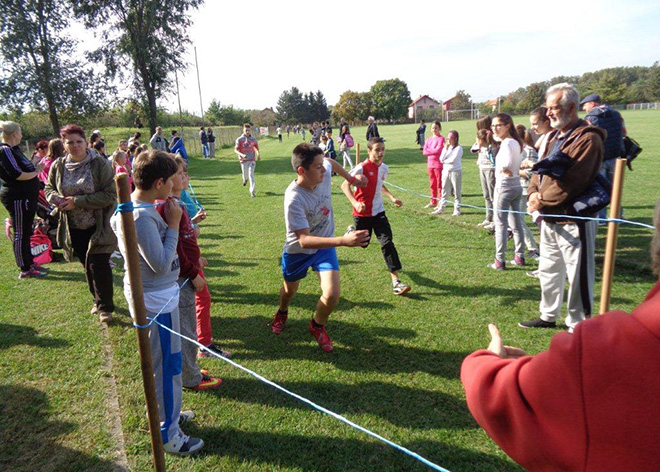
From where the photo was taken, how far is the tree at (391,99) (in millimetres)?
90188

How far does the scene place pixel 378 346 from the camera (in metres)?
4.43

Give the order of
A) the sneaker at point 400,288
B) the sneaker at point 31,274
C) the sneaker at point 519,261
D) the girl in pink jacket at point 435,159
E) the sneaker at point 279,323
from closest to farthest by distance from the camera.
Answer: the sneaker at point 279,323, the sneaker at point 400,288, the sneaker at point 519,261, the sneaker at point 31,274, the girl in pink jacket at point 435,159

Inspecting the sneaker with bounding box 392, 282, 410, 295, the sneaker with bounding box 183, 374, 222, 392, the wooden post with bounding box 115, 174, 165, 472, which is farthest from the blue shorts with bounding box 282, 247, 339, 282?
the wooden post with bounding box 115, 174, 165, 472

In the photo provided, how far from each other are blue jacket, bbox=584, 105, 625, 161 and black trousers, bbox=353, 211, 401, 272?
12.0 ft

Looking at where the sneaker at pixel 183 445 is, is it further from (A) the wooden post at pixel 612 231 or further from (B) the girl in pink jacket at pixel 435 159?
(B) the girl in pink jacket at pixel 435 159

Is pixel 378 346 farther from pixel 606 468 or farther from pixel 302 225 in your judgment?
pixel 606 468

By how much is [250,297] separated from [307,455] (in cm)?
308

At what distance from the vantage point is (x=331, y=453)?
3.00 metres

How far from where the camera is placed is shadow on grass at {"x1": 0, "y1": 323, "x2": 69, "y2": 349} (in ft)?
15.1

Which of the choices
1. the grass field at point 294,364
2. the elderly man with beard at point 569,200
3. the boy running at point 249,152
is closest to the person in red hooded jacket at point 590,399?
the grass field at point 294,364

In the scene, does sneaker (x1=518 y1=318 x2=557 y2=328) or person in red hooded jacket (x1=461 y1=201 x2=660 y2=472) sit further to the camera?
sneaker (x1=518 y1=318 x2=557 y2=328)

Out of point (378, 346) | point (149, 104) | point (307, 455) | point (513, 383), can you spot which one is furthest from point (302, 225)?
point (149, 104)

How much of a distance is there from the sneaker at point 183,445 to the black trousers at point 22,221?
17.2 ft

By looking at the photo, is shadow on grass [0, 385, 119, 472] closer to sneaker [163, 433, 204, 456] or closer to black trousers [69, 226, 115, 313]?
sneaker [163, 433, 204, 456]
